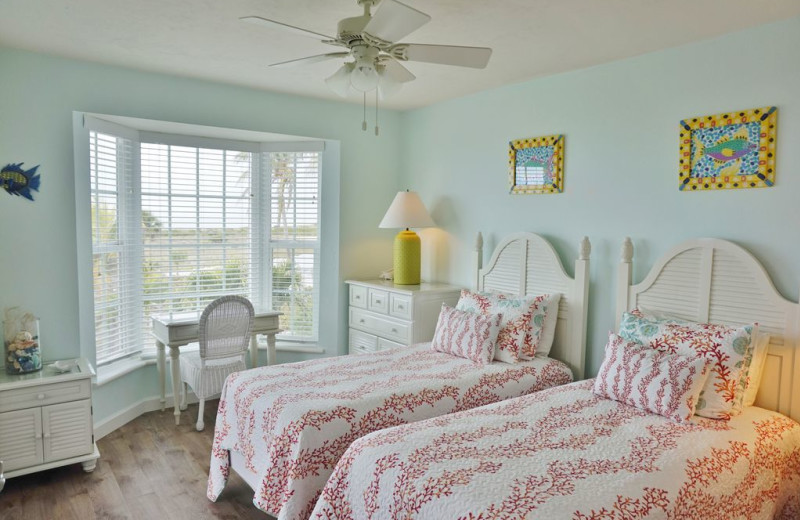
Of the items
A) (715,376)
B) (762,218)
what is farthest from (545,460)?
(762,218)

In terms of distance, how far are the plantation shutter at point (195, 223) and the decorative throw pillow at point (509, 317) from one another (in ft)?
6.90

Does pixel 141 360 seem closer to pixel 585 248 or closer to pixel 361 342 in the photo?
pixel 361 342

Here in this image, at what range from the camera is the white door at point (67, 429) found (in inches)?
116

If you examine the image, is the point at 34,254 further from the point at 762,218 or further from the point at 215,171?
the point at 762,218

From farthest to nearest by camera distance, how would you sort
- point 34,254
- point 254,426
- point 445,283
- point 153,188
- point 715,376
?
point 445,283 < point 153,188 < point 34,254 < point 254,426 < point 715,376

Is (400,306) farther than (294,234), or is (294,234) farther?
(294,234)

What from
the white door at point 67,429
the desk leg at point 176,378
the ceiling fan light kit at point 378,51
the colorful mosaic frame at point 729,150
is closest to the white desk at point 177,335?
the desk leg at point 176,378

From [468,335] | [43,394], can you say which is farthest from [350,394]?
[43,394]

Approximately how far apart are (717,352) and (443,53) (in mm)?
1782

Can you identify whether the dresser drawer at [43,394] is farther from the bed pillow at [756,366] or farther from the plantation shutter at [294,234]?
the bed pillow at [756,366]

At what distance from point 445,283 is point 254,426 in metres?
2.20

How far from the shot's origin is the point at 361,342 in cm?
444

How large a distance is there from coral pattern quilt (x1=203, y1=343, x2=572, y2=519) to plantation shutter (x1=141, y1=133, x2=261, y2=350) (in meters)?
1.67

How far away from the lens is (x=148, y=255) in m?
4.13
